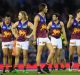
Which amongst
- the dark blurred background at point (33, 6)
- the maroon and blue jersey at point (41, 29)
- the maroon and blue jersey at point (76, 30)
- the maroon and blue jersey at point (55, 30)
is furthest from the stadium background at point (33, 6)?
the maroon and blue jersey at point (41, 29)

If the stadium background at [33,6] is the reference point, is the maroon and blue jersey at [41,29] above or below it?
below

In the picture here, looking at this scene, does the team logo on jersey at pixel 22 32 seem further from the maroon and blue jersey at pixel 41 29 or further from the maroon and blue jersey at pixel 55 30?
the maroon and blue jersey at pixel 55 30

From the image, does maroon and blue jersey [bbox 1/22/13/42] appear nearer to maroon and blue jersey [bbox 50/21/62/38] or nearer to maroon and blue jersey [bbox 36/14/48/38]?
maroon and blue jersey [bbox 50/21/62/38]

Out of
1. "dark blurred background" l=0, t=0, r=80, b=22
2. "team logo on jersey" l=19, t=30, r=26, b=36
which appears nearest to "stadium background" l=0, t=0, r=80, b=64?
"dark blurred background" l=0, t=0, r=80, b=22

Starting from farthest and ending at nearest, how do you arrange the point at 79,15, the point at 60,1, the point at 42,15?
the point at 60,1 → the point at 79,15 → the point at 42,15

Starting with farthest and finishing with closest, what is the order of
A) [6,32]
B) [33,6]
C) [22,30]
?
[33,6] < [6,32] < [22,30]

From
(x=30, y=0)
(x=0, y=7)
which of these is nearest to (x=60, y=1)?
(x=30, y=0)

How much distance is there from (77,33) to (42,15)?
198 cm

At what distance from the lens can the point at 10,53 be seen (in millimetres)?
14898

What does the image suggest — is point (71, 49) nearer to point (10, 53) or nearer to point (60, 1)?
point (10, 53)

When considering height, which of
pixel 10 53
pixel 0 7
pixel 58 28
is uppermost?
pixel 0 7

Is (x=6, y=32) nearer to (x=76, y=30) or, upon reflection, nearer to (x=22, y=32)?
(x=22, y=32)

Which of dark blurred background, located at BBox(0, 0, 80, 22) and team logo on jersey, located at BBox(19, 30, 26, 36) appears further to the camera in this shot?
dark blurred background, located at BBox(0, 0, 80, 22)

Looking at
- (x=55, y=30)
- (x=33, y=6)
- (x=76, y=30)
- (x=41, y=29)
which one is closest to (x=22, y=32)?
(x=41, y=29)
